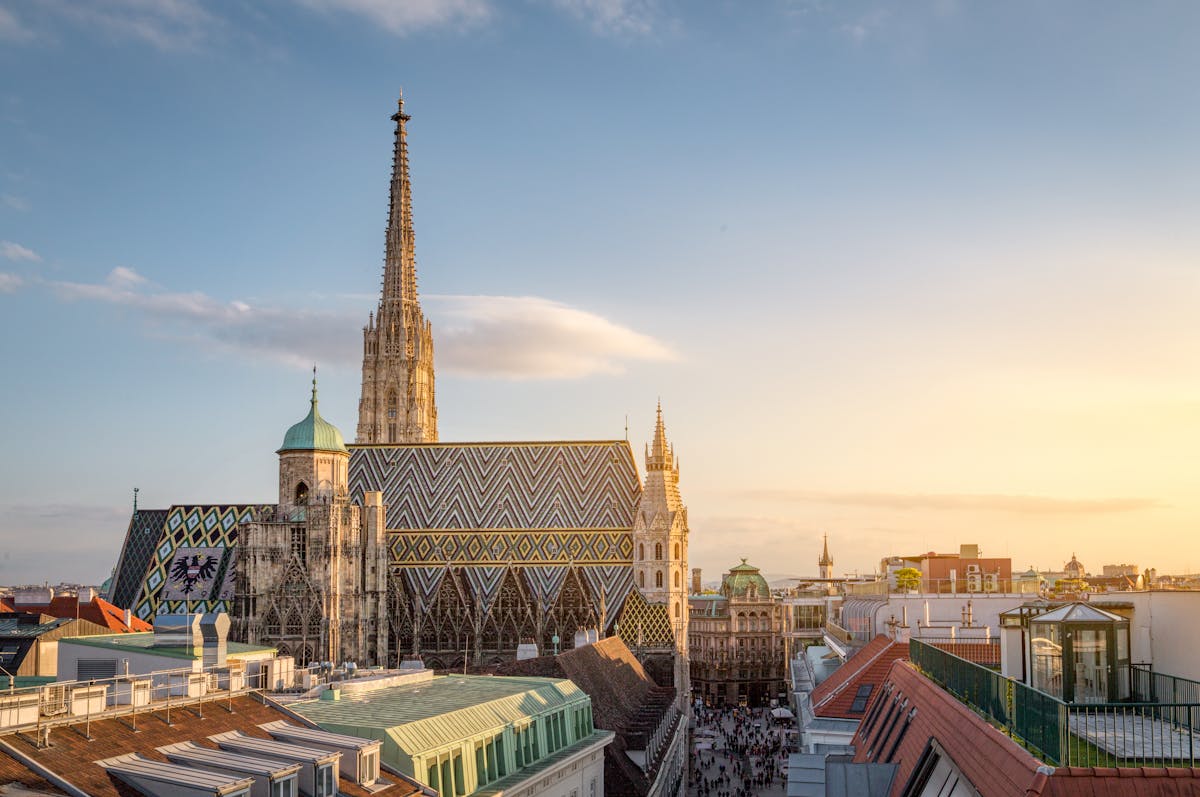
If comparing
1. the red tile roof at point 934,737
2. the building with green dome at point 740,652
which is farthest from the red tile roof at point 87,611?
the building with green dome at point 740,652

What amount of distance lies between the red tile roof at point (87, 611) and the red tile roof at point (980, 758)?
4355cm

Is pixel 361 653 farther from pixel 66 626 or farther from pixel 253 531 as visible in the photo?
pixel 66 626

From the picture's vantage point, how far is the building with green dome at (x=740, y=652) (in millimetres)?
122875

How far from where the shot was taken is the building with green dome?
403ft

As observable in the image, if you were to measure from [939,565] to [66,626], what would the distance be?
194 feet

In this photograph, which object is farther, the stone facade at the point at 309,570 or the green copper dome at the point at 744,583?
the green copper dome at the point at 744,583

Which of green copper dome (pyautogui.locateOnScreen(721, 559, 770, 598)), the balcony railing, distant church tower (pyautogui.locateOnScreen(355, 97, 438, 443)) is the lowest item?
green copper dome (pyautogui.locateOnScreen(721, 559, 770, 598))

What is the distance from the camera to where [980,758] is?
13.7 metres

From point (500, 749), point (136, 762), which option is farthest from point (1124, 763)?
point (500, 749)

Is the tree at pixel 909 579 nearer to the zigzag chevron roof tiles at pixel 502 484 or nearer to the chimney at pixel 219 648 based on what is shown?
the zigzag chevron roof tiles at pixel 502 484

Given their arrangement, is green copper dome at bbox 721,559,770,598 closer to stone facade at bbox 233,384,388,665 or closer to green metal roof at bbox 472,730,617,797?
stone facade at bbox 233,384,388,665

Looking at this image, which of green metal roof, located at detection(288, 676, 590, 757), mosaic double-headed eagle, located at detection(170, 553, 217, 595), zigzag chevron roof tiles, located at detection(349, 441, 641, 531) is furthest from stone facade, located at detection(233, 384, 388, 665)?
green metal roof, located at detection(288, 676, 590, 757)

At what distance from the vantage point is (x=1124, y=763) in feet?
36.2

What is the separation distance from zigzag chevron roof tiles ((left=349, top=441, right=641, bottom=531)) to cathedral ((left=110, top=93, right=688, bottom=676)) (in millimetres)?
113
